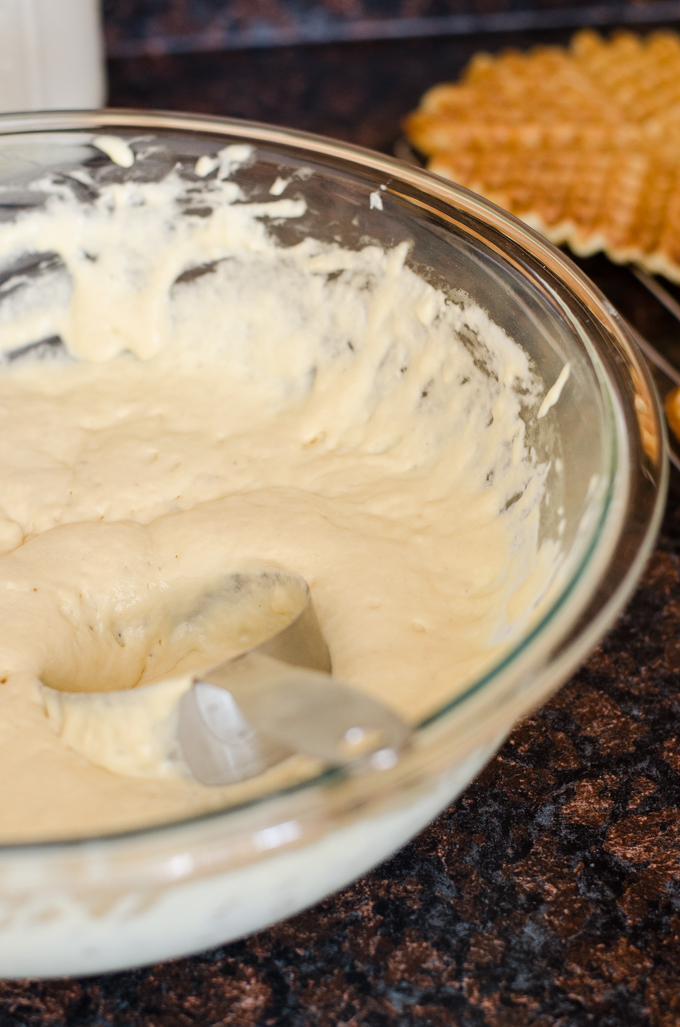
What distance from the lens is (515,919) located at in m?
0.55

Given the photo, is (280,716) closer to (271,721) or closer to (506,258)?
(271,721)

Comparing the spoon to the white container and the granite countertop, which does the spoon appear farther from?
the white container

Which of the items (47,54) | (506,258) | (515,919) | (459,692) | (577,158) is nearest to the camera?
(459,692)

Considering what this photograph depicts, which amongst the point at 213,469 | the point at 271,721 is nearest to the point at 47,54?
the point at 213,469

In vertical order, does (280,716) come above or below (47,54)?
below

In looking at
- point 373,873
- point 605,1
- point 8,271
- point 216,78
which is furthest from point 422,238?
point 605,1

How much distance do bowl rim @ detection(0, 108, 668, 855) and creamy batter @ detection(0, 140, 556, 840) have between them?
0.04 metres

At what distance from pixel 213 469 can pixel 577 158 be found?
2.08ft

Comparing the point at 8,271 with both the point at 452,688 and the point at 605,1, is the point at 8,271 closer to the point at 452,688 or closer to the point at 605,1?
the point at 452,688

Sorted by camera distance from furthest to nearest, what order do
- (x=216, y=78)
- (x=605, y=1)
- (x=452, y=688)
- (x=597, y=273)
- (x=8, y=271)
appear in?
(x=605, y=1), (x=216, y=78), (x=597, y=273), (x=8, y=271), (x=452, y=688)

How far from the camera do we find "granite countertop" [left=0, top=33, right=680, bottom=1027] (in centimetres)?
51

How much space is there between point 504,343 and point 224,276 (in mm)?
272

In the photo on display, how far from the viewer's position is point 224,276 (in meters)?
0.85

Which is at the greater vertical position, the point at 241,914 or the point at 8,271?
the point at 8,271
